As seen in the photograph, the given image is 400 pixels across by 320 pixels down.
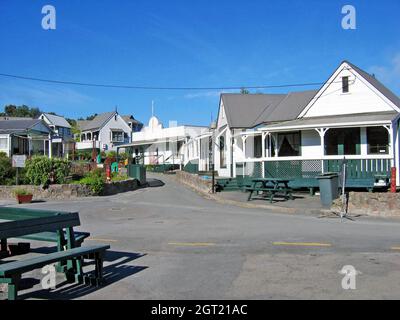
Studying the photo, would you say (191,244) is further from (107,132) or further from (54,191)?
(107,132)

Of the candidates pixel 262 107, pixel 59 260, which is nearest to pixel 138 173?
pixel 262 107

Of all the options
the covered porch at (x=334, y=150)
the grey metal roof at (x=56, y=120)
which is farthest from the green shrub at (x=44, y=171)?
the grey metal roof at (x=56, y=120)

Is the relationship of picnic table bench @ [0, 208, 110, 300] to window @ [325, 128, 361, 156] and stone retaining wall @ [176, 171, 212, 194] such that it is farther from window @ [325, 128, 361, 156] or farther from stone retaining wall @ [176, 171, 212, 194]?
window @ [325, 128, 361, 156]

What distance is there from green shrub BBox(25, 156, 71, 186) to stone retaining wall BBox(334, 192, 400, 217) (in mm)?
15206

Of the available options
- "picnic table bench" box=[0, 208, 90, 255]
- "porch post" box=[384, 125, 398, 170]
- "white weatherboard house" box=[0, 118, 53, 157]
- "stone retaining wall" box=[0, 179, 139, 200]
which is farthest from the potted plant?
"white weatherboard house" box=[0, 118, 53, 157]

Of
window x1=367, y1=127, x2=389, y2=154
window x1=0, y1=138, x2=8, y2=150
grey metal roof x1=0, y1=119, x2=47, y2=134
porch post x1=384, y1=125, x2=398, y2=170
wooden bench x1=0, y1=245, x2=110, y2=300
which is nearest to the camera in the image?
wooden bench x1=0, y1=245, x2=110, y2=300

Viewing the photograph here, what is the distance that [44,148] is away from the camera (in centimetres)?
4772

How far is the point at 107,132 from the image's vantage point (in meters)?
72.6

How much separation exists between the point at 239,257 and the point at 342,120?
15.2m

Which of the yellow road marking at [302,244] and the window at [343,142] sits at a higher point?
the window at [343,142]

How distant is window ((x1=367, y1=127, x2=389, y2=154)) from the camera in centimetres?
2135

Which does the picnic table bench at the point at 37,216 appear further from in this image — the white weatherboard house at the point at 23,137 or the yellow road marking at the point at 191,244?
the white weatherboard house at the point at 23,137

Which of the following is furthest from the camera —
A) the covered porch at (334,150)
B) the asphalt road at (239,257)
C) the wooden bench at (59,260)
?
the covered porch at (334,150)

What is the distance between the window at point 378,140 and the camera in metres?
21.3
